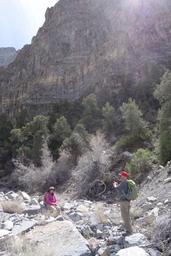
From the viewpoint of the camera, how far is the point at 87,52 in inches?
3482

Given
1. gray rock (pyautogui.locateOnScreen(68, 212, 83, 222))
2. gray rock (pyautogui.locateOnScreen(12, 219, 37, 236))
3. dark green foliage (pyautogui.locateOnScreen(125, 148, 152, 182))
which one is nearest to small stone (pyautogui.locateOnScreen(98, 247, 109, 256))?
gray rock (pyautogui.locateOnScreen(12, 219, 37, 236))

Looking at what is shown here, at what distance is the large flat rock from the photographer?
9734 mm

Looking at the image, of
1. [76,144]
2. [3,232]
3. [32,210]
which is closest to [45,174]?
[76,144]

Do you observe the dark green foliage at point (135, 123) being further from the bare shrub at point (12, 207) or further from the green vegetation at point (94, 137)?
the bare shrub at point (12, 207)

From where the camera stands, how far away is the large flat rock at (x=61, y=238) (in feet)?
31.9

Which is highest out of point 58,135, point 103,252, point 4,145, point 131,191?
point 131,191

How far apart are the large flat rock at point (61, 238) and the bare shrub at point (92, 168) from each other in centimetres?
2131

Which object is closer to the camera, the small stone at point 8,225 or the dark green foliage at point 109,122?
the small stone at point 8,225

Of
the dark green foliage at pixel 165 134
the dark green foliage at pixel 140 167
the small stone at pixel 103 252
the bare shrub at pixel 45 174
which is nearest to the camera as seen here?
the small stone at pixel 103 252

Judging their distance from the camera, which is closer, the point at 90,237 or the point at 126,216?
the point at 90,237

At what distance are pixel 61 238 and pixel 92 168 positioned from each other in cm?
2539

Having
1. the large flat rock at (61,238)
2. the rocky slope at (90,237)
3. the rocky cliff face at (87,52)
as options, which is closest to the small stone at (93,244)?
the rocky slope at (90,237)

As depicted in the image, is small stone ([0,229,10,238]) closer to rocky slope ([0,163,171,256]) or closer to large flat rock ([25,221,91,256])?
rocky slope ([0,163,171,256])

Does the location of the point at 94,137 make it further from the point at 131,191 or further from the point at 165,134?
the point at 131,191
